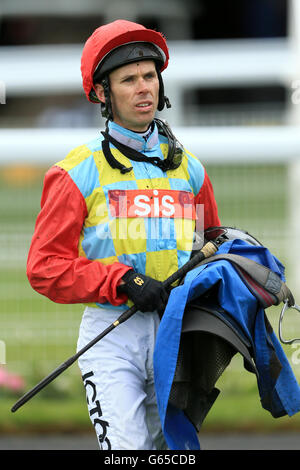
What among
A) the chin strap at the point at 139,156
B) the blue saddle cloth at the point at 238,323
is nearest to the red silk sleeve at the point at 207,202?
the chin strap at the point at 139,156

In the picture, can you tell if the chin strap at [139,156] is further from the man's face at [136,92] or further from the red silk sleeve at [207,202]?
the red silk sleeve at [207,202]

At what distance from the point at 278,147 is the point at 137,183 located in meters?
1.88

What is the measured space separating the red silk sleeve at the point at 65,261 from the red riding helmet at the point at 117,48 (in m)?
0.43

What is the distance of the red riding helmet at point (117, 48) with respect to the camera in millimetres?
3426

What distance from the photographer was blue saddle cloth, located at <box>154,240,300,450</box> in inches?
126

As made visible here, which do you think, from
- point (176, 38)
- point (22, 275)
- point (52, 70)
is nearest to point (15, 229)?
point (22, 275)

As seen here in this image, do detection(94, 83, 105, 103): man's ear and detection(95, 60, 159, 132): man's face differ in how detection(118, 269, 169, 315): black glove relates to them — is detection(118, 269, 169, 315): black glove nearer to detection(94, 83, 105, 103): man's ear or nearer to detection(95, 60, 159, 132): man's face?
detection(95, 60, 159, 132): man's face

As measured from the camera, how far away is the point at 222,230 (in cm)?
363

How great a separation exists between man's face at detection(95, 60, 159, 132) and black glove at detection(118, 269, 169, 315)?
1.94 ft

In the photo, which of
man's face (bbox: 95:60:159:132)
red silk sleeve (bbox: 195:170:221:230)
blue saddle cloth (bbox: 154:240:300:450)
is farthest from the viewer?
red silk sleeve (bbox: 195:170:221:230)

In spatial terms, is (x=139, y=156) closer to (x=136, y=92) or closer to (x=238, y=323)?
(x=136, y=92)

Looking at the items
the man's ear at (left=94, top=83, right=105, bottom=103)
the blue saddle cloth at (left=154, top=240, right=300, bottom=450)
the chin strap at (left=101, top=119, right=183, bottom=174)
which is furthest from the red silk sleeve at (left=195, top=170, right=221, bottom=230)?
the man's ear at (left=94, top=83, right=105, bottom=103)

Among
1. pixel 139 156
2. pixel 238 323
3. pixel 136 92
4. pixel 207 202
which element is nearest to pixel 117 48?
Result: pixel 136 92
